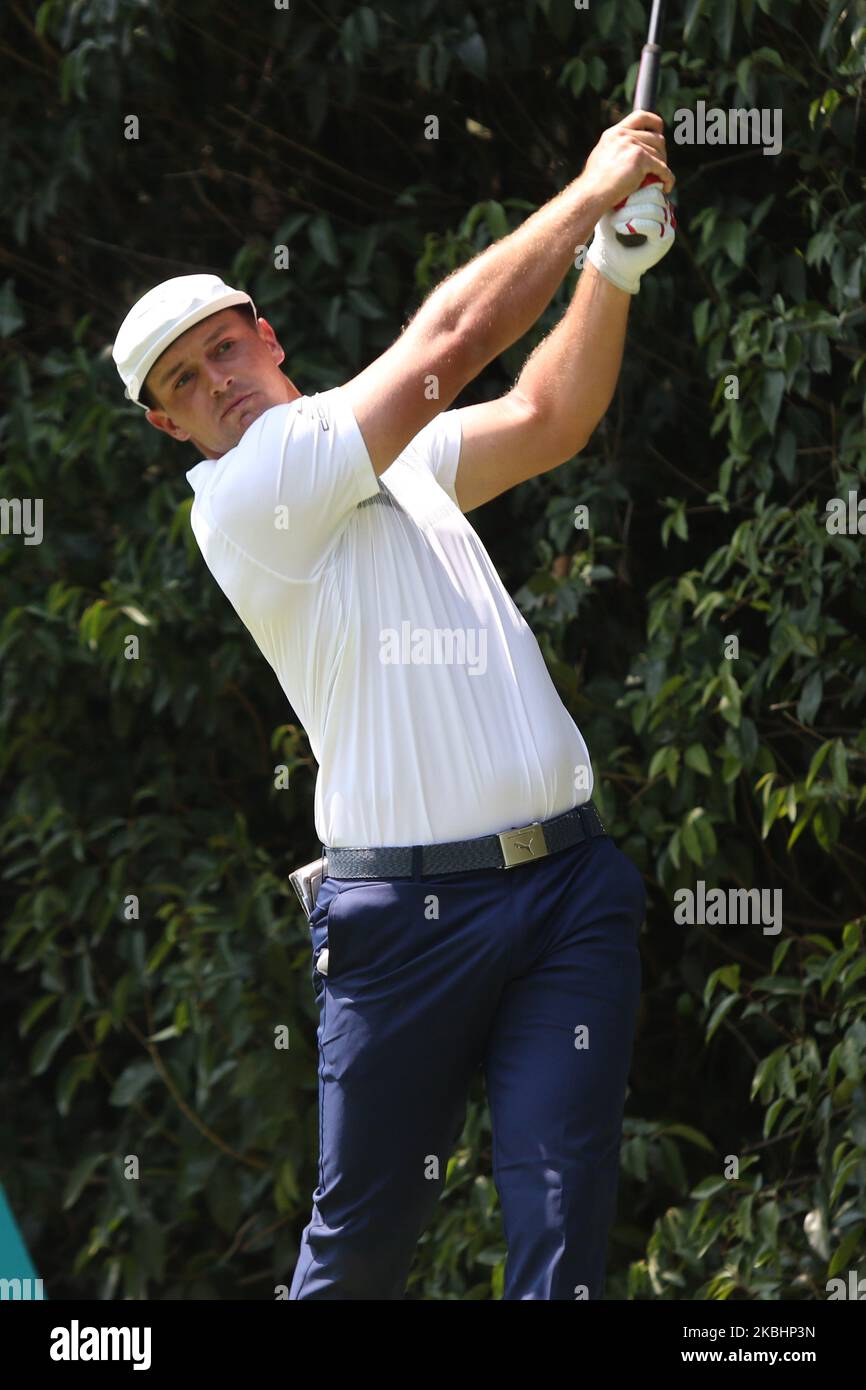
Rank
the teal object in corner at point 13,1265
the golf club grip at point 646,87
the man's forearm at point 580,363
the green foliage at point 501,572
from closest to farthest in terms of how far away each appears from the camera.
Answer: the golf club grip at point 646,87 < the man's forearm at point 580,363 < the green foliage at point 501,572 < the teal object in corner at point 13,1265

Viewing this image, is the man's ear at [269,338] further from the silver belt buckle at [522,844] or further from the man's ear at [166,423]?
the silver belt buckle at [522,844]

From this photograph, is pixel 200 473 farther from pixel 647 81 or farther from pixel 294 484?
pixel 647 81

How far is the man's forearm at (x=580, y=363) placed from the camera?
2.58m

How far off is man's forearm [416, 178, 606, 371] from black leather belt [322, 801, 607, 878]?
597mm

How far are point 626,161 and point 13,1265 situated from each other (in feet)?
9.01

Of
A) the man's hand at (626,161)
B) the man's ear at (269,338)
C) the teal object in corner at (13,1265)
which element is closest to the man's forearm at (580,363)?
the man's hand at (626,161)

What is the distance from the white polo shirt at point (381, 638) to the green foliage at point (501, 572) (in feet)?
2.79

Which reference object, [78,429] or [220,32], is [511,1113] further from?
[220,32]

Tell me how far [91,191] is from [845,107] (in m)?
1.66

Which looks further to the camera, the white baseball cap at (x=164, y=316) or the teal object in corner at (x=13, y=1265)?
the teal object in corner at (x=13, y=1265)

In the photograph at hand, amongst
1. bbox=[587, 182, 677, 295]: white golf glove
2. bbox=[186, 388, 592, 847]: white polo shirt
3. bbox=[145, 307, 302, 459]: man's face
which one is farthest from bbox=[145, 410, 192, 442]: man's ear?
bbox=[587, 182, 677, 295]: white golf glove

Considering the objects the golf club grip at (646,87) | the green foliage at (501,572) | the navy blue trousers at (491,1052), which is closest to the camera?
the navy blue trousers at (491,1052)

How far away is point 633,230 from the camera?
2375mm

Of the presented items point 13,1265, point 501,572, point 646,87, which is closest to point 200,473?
point 646,87
